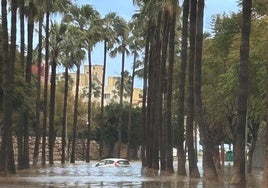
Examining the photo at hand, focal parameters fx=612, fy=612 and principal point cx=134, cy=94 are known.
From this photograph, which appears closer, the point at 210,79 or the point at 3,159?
the point at 3,159

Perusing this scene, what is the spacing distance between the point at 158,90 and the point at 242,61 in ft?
68.2

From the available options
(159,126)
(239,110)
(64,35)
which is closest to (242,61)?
(239,110)

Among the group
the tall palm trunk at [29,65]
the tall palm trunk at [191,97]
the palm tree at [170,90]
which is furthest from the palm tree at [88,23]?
the tall palm trunk at [191,97]

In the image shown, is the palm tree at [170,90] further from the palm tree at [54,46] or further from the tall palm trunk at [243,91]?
the palm tree at [54,46]

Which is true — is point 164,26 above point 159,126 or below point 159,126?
above

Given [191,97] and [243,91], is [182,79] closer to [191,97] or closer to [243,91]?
[191,97]

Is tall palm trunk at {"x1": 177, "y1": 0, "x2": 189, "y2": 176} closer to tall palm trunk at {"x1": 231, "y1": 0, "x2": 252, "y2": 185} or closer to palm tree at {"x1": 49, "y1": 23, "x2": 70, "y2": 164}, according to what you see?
tall palm trunk at {"x1": 231, "y1": 0, "x2": 252, "y2": 185}

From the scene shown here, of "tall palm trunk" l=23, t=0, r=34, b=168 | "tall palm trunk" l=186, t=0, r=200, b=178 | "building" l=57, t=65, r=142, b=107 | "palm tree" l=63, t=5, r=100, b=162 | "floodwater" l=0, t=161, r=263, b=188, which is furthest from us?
"building" l=57, t=65, r=142, b=107

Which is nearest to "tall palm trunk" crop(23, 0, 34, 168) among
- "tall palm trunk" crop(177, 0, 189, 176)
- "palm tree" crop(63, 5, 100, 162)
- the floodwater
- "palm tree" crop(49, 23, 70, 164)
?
the floodwater

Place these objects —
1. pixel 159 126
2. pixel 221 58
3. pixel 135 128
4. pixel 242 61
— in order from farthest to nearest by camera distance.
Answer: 1. pixel 135 128
2. pixel 159 126
3. pixel 221 58
4. pixel 242 61

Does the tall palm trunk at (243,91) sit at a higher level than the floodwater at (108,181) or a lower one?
higher

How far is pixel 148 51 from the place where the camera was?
56.3 metres

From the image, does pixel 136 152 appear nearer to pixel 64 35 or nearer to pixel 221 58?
pixel 64 35

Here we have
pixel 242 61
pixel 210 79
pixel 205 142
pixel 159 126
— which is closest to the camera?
pixel 242 61
